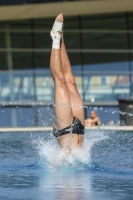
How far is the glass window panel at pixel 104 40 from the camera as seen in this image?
2472 cm

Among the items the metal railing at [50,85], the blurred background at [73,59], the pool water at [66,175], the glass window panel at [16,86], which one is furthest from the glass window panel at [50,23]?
the pool water at [66,175]

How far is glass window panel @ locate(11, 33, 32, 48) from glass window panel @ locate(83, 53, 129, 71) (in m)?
2.18

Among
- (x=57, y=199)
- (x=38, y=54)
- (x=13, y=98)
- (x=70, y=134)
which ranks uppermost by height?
(x=38, y=54)

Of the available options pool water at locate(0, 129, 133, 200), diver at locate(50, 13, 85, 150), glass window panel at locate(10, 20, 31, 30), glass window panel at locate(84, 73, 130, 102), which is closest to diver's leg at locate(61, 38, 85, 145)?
diver at locate(50, 13, 85, 150)

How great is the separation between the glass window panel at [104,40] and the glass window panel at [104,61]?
31cm

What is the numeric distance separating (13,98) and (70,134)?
17.4 metres

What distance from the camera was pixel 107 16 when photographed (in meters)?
24.5

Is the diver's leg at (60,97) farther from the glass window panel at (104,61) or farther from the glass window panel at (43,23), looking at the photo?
the glass window panel at (43,23)

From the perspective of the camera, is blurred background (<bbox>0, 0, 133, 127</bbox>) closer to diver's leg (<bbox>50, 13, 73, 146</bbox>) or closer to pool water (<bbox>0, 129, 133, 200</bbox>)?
pool water (<bbox>0, 129, 133, 200</bbox>)

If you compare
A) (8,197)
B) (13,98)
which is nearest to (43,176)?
(8,197)

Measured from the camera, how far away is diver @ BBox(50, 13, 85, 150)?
23.6ft

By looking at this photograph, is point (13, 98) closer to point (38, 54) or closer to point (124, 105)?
point (38, 54)

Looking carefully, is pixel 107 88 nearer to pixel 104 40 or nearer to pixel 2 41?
pixel 104 40

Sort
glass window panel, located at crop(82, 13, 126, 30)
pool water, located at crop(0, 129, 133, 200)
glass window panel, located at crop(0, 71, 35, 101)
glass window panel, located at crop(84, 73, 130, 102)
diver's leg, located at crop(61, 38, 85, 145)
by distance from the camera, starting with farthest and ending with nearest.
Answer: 1. glass window panel, located at crop(82, 13, 126, 30)
2. glass window panel, located at crop(0, 71, 35, 101)
3. glass window panel, located at crop(84, 73, 130, 102)
4. diver's leg, located at crop(61, 38, 85, 145)
5. pool water, located at crop(0, 129, 133, 200)
